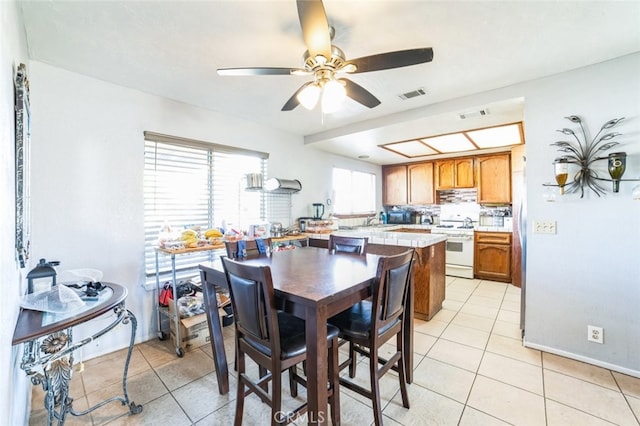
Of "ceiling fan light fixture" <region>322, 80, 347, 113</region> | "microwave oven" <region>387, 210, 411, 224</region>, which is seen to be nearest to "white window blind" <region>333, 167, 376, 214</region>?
"microwave oven" <region>387, 210, 411, 224</region>

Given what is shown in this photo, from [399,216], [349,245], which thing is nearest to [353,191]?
[399,216]

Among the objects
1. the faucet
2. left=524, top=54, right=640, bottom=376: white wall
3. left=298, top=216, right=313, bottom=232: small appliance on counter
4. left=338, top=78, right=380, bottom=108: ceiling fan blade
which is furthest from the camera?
the faucet

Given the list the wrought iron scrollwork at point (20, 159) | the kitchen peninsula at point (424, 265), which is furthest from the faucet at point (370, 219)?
the wrought iron scrollwork at point (20, 159)

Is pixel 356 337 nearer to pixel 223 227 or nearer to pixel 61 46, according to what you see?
pixel 223 227

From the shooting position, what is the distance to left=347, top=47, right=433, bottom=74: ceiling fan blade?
1.47 meters

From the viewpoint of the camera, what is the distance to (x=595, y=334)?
220 cm

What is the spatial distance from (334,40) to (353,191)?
3816mm

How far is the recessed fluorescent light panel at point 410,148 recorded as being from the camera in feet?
14.0

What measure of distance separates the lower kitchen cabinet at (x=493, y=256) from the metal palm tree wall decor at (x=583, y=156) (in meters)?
2.47

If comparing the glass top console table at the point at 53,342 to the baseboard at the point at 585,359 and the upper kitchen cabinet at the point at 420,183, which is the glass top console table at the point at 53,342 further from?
the upper kitchen cabinet at the point at 420,183

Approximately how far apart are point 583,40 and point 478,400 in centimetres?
257

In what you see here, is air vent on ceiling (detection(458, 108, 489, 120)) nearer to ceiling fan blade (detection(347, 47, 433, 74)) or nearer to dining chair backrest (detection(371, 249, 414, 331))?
ceiling fan blade (detection(347, 47, 433, 74))

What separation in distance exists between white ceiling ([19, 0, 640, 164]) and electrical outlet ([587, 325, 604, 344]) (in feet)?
6.75

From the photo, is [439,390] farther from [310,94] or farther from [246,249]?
[310,94]
